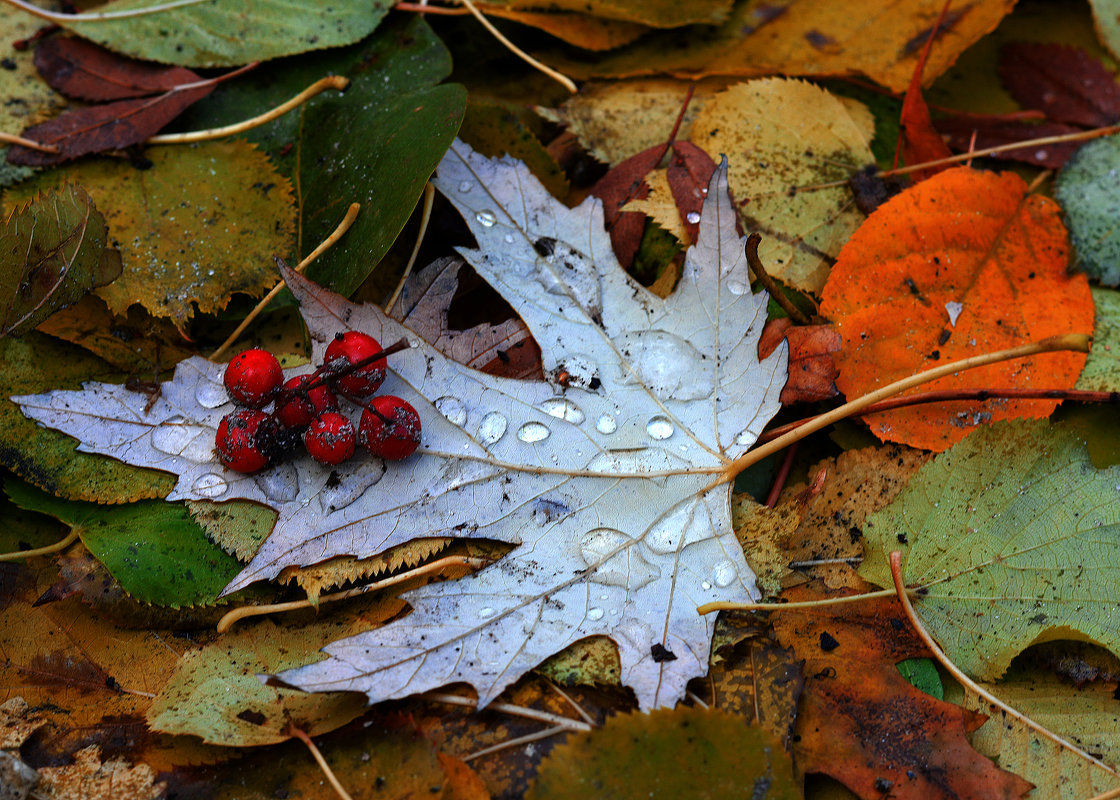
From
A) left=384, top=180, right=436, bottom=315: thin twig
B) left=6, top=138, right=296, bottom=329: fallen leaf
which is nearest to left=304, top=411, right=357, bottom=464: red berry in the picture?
left=384, top=180, right=436, bottom=315: thin twig

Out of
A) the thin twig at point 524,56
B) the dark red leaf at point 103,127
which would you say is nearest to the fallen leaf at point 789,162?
the thin twig at point 524,56

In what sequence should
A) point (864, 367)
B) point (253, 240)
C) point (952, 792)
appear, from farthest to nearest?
point (253, 240), point (864, 367), point (952, 792)

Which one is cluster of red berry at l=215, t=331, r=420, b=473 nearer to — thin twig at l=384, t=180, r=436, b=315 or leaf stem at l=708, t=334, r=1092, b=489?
thin twig at l=384, t=180, r=436, b=315

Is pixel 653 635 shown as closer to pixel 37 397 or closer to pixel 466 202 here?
pixel 466 202

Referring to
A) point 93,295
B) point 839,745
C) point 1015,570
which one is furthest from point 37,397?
point 1015,570

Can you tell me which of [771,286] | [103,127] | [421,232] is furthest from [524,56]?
[103,127]

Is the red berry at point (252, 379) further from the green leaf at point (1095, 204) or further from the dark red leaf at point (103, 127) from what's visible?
the green leaf at point (1095, 204)
